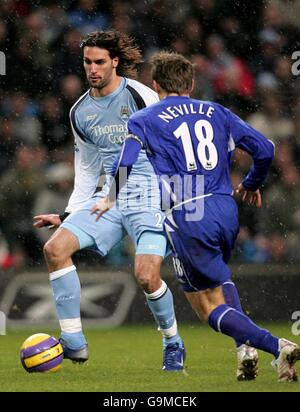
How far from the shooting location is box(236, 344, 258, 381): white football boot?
221 inches

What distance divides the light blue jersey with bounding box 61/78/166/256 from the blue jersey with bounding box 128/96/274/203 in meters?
0.95

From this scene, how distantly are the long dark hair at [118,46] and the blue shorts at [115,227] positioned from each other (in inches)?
37.3

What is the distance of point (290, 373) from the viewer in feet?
17.5

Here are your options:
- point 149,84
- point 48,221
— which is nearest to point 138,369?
point 48,221

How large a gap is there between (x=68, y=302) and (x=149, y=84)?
15.0 feet

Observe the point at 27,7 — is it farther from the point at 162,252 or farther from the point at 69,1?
the point at 162,252

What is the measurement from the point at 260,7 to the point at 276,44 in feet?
1.44

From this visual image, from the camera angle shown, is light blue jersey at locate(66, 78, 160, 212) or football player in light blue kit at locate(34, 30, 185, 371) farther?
light blue jersey at locate(66, 78, 160, 212)

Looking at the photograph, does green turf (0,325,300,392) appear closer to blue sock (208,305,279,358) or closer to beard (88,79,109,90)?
blue sock (208,305,279,358)

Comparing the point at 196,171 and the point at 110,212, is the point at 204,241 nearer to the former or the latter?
the point at 196,171

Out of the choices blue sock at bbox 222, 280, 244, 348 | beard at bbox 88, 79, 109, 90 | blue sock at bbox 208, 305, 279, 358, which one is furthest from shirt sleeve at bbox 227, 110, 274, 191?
beard at bbox 88, 79, 109, 90
